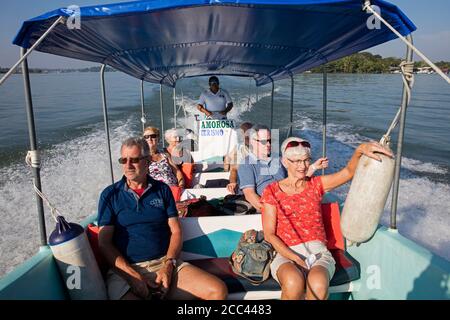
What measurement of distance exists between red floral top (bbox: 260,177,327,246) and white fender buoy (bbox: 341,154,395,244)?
226 mm

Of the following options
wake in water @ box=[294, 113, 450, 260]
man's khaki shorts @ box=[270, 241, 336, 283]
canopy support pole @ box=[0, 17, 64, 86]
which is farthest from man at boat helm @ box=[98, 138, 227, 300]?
wake in water @ box=[294, 113, 450, 260]

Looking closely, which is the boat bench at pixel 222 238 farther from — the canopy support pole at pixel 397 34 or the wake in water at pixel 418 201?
the wake in water at pixel 418 201

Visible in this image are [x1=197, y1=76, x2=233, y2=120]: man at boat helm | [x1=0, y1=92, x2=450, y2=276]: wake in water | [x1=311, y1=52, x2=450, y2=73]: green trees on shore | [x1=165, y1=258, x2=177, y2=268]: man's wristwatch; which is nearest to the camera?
[x1=165, y1=258, x2=177, y2=268]: man's wristwatch

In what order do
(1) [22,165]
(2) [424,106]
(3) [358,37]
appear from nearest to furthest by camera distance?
(3) [358,37]
(1) [22,165]
(2) [424,106]

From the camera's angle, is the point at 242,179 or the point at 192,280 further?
the point at 242,179

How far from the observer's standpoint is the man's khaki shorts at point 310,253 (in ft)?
6.98

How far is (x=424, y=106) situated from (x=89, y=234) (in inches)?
715

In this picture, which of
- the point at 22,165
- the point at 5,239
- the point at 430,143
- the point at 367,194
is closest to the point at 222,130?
the point at 5,239

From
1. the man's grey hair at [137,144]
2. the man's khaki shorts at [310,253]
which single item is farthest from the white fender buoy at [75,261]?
the man's khaki shorts at [310,253]

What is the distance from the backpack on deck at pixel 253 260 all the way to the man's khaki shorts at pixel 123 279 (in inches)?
15.4

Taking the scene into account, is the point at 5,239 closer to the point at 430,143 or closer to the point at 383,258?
the point at 383,258

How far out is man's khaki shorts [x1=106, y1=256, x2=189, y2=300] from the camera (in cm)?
206

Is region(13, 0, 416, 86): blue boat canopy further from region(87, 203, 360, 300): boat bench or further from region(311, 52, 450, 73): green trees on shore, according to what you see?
region(311, 52, 450, 73): green trees on shore
